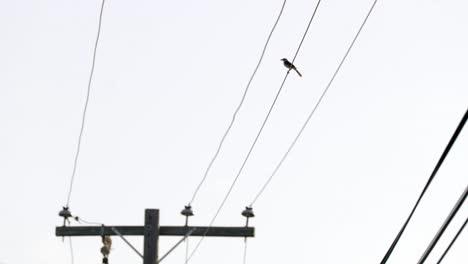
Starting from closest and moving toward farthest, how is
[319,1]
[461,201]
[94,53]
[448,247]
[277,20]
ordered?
[461,201] < [448,247] < [319,1] < [277,20] < [94,53]

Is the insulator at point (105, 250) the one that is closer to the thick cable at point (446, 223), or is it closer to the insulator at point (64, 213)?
the insulator at point (64, 213)

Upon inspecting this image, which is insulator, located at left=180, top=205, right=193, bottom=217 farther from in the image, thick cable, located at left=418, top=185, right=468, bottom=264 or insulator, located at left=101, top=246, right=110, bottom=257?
thick cable, located at left=418, top=185, right=468, bottom=264

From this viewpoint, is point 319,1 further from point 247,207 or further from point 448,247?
point 247,207

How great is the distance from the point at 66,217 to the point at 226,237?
3.10 metres

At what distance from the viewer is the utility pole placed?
17281mm

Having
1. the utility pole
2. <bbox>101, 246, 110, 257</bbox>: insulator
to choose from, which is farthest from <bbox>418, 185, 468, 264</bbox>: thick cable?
<bbox>101, 246, 110, 257</bbox>: insulator

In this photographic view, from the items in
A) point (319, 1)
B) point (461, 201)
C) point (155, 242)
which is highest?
point (319, 1)

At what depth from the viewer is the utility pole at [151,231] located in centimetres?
1728

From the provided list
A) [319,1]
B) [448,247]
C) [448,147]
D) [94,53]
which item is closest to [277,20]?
[319,1]

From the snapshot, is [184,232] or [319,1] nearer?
[319,1]

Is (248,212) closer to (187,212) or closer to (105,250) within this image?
(187,212)

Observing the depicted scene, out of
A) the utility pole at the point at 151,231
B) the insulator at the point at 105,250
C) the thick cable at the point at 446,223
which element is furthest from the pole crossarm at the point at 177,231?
the thick cable at the point at 446,223

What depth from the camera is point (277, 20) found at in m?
13.7

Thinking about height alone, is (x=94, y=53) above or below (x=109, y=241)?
above
